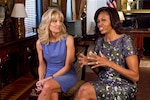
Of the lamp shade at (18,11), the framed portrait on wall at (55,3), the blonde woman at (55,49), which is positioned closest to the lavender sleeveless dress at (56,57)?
the blonde woman at (55,49)

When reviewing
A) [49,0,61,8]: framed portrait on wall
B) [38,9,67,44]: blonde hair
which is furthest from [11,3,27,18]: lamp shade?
[49,0,61,8]: framed portrait on wall

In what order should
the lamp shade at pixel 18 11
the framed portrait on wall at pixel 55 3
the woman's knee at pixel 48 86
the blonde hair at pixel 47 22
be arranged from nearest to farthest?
1. the woman's knee at pixel 48 86
2. the blonde hair at pixel 47 22
3. the lamp shade at pixel 18 11
4. the framed portrait on wall at pixel 55 3

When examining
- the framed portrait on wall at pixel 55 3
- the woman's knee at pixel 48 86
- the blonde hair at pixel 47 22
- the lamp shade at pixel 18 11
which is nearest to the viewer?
the woman's knee at pixel 48 86

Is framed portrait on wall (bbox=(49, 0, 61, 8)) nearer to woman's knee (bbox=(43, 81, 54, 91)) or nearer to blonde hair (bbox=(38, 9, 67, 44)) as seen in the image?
blonde hair (bbox=(38, 9, 67, 44))

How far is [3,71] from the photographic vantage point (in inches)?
170

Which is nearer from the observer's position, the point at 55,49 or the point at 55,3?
the point at 55,49

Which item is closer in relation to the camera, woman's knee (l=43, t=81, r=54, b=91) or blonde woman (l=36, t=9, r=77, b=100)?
woman's knee (l=43, t=81, r=54, b=91)

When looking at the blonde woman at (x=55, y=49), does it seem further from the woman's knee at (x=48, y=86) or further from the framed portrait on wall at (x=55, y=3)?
the framed portrait on wall at (x=55, y=3)

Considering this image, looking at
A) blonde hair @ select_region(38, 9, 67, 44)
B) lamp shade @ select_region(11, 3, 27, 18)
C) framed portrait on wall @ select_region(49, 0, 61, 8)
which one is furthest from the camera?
framed portrait on wall @ select_region(49, 0, 61, 8)

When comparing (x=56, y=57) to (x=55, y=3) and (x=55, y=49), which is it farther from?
(x=55, y=3)

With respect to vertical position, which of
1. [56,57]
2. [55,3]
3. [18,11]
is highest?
[55,3]

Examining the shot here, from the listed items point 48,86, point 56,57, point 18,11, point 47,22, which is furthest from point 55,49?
point 18,11

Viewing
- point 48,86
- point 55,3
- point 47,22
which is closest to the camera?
point 48,86

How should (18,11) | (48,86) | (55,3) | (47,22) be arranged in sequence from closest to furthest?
(48,86)
(47,22)
(18,11)
(55,3)
